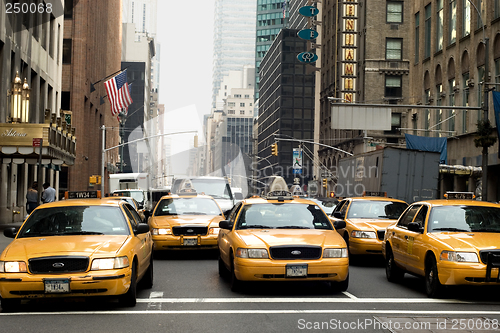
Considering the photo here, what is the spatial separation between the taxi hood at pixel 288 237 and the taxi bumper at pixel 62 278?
97.7 inches

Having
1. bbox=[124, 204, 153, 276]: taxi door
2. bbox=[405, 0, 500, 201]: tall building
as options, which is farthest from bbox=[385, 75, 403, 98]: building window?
bbox=[124, 204, 153, 276]: taxi door

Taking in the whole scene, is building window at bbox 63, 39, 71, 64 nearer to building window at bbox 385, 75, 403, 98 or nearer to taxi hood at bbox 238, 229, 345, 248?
building window at bbox 385, 75, 403, 98

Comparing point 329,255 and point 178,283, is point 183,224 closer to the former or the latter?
point 178,283

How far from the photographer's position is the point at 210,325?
7.95 metres

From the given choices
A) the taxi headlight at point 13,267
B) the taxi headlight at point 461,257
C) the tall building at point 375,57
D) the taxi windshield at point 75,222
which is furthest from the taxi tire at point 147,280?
the tall building at point 375,57

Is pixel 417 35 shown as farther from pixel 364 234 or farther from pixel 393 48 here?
pixel 364 234

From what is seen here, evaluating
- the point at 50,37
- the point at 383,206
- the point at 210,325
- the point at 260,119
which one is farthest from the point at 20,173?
the point at 260,119

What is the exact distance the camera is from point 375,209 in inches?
646

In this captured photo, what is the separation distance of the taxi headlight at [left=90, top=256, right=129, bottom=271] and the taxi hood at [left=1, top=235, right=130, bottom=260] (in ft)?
0.30

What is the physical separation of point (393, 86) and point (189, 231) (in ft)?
172

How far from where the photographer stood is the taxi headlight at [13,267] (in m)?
8.47

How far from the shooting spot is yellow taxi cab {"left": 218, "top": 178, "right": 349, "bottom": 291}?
9.93m

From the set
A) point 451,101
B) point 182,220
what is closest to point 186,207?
point 182,220

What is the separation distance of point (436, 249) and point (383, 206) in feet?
21.3
